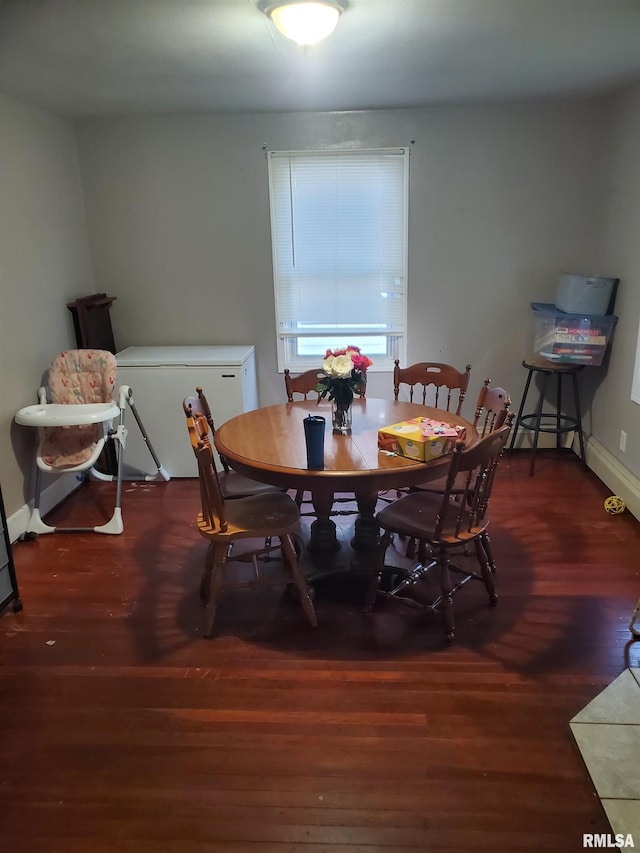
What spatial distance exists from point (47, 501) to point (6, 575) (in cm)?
112

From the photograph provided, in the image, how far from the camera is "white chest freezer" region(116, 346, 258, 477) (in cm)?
385

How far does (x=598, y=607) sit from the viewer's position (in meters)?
2.58

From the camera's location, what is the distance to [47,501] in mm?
3639

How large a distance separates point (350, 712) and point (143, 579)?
131 centimetres

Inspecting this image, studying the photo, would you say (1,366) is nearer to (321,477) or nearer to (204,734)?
(321,477)

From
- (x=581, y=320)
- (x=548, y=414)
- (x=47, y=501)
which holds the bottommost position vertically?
(x=47, y=501)

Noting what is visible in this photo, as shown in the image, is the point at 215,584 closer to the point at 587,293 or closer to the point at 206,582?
the point at 206,582

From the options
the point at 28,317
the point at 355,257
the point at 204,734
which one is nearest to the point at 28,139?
the point at 28,317

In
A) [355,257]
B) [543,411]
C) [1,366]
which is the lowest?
[543,411]

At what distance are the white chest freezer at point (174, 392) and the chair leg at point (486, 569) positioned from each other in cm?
189

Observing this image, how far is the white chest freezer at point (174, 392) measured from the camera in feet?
12.6

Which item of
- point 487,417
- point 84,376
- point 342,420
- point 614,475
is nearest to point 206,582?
Result: point 342,420

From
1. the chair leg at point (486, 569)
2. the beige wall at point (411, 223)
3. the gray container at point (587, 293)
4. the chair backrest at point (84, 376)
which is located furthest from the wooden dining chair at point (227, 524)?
the gray container at point (587, 293)

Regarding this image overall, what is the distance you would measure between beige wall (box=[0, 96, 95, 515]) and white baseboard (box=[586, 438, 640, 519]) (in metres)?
3.42
